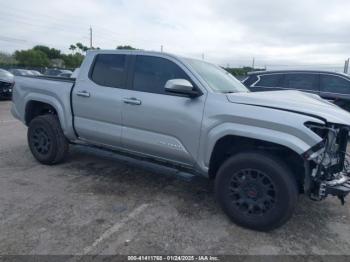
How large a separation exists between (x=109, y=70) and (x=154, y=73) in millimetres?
782

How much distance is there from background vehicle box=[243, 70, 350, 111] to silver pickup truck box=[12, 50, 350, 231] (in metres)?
3.93

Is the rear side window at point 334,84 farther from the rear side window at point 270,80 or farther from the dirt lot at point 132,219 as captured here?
the dirt lot at point 132,219

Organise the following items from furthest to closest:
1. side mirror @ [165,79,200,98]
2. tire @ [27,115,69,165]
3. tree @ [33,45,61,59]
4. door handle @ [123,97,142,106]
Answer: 1. tree @ [33,45,61,59]
2. tire @ [27,115,69,165]
3. door handle @ [123,97,142,106]
4. side mirror @ [165,79,200,98]

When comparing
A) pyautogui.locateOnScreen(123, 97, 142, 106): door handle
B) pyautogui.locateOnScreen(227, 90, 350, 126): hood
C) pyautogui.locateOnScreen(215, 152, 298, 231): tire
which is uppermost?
pyautogui.locateOnScreen(227, 90, 350, 126): hood

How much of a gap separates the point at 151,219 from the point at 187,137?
3.29ft

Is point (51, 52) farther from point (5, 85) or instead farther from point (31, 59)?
point (5, 85)

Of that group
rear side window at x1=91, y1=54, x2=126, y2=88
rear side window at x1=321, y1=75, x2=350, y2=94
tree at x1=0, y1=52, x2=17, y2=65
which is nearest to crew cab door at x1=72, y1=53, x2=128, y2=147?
rear side window at x1=91, y1=54, x2=126, y2=88

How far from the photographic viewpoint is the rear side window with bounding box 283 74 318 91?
7.85 m

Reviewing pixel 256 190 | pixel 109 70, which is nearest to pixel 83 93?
pixel 109 70

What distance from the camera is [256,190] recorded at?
3.34 meters

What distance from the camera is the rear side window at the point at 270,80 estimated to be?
323 inches

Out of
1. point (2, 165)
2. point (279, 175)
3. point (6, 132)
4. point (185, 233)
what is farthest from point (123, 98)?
point (6, 132)

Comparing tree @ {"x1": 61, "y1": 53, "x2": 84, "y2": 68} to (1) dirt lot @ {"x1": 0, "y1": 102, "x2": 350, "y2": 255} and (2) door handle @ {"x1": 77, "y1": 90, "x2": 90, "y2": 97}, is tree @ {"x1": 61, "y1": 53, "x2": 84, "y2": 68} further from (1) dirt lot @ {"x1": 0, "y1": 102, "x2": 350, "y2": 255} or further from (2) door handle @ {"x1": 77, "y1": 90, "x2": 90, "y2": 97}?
(1) dirt lot @ {"x1": 0, "y1": 102, "x2": 350, "y2": 255}

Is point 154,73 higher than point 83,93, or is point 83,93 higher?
point 154,73
